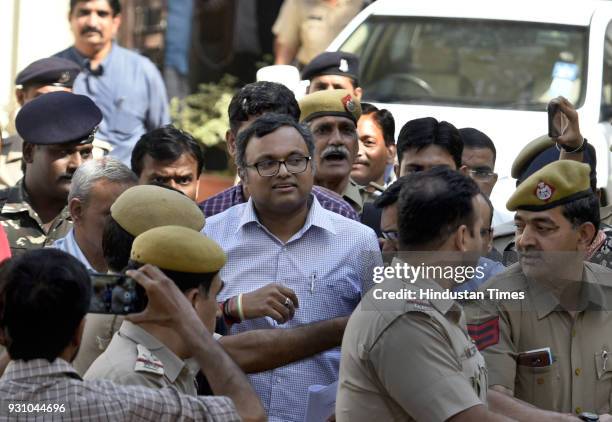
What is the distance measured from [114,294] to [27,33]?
8.61 metres

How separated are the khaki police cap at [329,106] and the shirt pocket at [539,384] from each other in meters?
2.38

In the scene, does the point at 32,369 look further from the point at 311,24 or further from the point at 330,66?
the point at 311,24

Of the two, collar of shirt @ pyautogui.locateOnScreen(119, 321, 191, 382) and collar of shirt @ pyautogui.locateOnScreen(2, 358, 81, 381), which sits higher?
collar of shirt @ pyautogui.locateOnScreen(2, 358, 81, 381)

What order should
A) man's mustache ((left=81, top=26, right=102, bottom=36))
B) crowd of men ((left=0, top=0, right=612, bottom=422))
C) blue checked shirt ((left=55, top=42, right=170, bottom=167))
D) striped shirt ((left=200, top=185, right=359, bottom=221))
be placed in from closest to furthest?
1. crowd of men ((left=0, top=0, right=612, bottom=422))
2. striped shirt ((left=200, top=185, right=359, bottom=221))
3. blue checked shirt ((left=55, top=42, right=170, bottom=167))
4. man's mustache ((left=81, top=26, right=102, bottom=36))

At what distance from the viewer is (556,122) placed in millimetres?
7004

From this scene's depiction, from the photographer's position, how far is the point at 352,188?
748cm

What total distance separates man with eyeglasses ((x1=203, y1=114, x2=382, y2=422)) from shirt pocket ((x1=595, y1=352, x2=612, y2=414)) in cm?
95

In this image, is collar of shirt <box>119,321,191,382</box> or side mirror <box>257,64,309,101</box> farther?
side mirror <box>257,64,309,101</box>

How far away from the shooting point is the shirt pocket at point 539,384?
5.36 m

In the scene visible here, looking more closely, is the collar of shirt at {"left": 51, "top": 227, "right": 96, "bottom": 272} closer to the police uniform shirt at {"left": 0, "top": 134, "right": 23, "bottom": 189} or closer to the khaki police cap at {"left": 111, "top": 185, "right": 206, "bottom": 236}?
the khaki police cap at {"left": 111, "top": 185, "right": 206, "bottom": 236}

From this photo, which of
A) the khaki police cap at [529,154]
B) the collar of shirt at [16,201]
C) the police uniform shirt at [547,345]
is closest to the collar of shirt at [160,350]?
the police uniform shirt at [547,345]

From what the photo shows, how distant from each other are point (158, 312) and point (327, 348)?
4.31 feet

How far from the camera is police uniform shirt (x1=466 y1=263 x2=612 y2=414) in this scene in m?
5.36

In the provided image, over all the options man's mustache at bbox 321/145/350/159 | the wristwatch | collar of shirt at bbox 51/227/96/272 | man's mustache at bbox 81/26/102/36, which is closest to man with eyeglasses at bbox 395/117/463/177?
man's mustache at bbox 321/145/350/159
